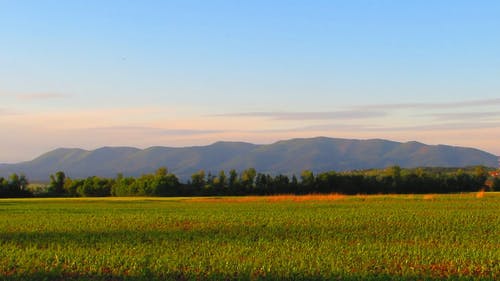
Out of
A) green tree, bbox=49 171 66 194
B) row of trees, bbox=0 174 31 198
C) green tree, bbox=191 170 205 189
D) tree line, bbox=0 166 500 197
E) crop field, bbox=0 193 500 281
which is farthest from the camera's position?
green tree, bbox=49 171 66 194

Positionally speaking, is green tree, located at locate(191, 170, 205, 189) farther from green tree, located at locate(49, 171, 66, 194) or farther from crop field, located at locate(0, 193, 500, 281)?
crop field, located at locate(0, 193, 500, 281)

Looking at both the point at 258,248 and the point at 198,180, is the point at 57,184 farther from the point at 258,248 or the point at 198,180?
the point at 258,248

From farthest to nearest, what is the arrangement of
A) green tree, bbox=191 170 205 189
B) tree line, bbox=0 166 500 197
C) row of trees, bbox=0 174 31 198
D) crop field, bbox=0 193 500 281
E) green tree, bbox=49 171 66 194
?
green tree, bbox=49 171 66 194 < row of trees, bbox=0 174 31 198 < green tree, bbox=191 170 205 189 < tree line, bbox=0 166 500 197 < crop field, bbox=0 193 500 281

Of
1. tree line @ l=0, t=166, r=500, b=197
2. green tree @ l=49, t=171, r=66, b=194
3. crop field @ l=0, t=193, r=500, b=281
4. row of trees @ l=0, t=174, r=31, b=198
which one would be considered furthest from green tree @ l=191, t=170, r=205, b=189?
crop field @ l=0, t=193, r=500, b=281

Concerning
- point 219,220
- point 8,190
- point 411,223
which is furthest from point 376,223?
point 8,190

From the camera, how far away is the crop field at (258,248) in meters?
19.6

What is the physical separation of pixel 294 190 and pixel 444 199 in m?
41.0

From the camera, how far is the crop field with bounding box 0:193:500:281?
19.6 metres

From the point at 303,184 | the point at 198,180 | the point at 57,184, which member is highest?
the point at 198,180

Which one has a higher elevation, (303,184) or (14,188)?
(303,184)

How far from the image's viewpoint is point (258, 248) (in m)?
25.0

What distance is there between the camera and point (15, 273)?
794 inches

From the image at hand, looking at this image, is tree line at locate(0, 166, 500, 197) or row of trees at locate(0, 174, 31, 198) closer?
tree line at locate(0, 166, 500, 197)

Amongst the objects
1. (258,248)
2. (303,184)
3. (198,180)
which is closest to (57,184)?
(198,180)
